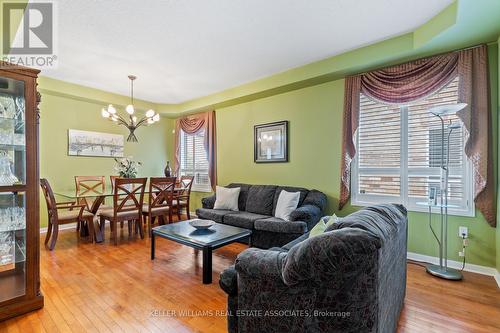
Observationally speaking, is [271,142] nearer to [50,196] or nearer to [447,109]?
[447,109]

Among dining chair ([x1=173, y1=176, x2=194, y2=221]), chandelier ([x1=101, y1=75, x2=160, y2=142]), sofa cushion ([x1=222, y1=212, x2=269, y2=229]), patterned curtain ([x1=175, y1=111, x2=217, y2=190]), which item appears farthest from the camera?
patterned curtain ([x1=175, y1=111, x2=217, y2=190])

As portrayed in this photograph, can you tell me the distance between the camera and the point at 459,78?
9.03ft

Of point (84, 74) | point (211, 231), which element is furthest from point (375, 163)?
point (84, 74)

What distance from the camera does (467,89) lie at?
106 inches

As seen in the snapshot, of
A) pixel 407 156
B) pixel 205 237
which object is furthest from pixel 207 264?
pixel 407 156

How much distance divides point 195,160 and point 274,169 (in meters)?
2.36

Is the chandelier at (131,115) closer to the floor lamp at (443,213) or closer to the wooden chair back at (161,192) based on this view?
the wooden chair back at (161,192)

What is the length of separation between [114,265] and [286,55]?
3.57 meters

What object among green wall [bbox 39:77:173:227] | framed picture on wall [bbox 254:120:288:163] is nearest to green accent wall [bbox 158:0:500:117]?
framed picture on wall [bbox 254:120:288:163]

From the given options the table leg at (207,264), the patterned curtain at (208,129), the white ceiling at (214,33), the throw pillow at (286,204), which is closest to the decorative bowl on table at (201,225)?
the table leg at (207,264)

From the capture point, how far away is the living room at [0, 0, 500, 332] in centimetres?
152

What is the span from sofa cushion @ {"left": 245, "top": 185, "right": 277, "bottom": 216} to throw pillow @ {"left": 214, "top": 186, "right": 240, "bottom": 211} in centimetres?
23

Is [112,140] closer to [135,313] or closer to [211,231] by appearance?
[211,231]

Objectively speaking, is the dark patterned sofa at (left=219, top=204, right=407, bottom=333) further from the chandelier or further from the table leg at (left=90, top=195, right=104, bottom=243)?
the chandelier
